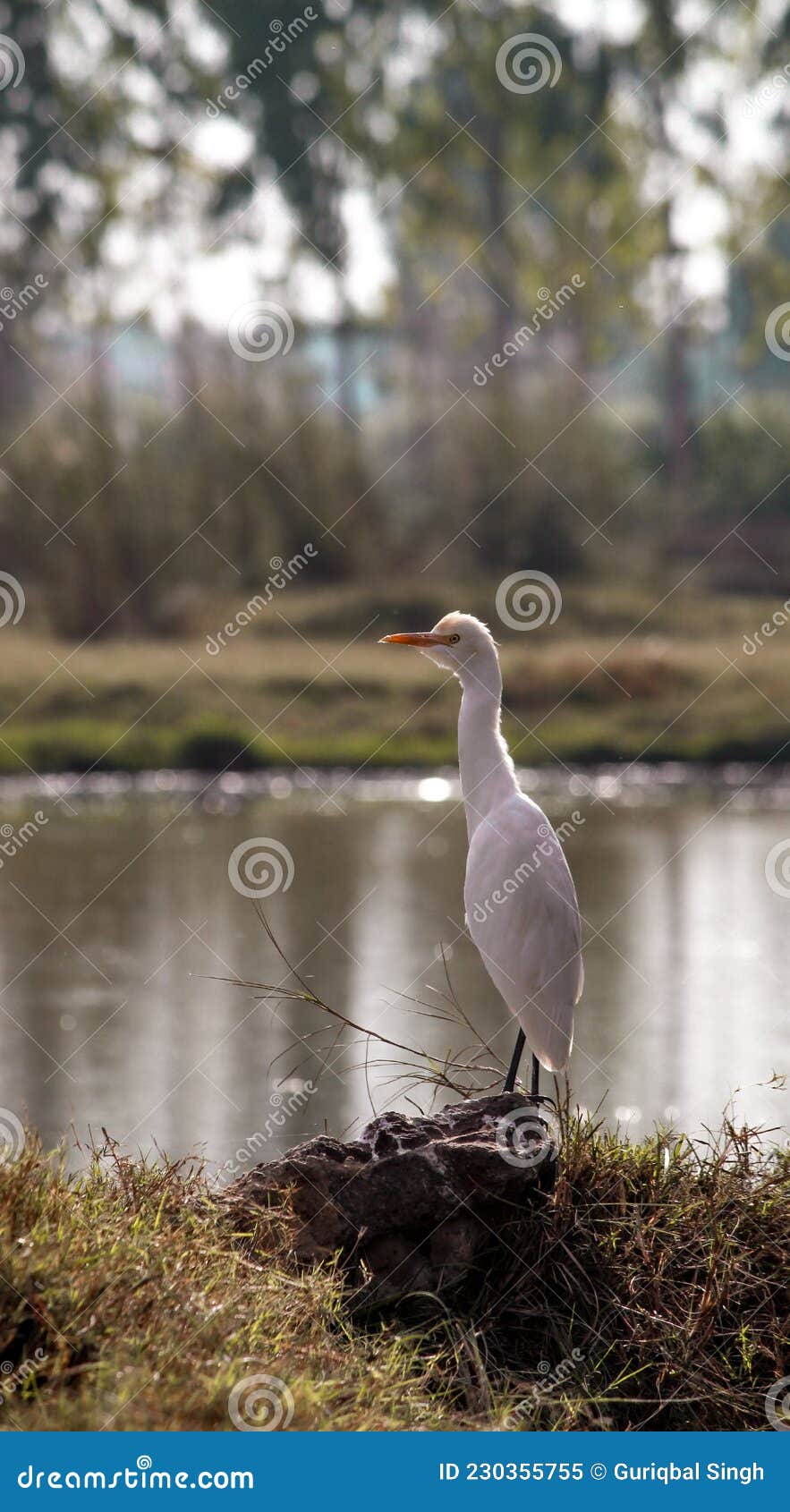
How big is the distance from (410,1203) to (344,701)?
586 inches

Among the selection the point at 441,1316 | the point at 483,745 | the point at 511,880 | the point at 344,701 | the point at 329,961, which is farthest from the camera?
the point at 344,701

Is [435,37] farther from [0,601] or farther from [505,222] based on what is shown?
[0,601]

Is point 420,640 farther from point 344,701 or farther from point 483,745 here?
point 344,701

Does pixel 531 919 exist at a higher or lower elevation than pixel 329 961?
lower

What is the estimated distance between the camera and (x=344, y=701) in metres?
18.8

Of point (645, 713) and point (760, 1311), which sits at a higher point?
point (645, 713)

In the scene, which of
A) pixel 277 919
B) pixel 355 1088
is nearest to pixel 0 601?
pixel 277 919

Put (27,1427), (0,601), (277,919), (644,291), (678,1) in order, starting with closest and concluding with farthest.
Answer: (27,1427), (277,919), (0,601), (678,1), (644,291)

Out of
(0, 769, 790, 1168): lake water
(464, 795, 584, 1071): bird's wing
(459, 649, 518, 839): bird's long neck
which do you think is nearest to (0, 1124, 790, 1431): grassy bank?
(464, 795, 584, 1071): bird's wing

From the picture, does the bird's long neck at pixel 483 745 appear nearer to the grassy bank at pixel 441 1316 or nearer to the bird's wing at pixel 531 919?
the bird's wing at pixel 531 919

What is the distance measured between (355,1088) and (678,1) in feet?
82.1

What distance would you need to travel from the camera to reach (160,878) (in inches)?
472

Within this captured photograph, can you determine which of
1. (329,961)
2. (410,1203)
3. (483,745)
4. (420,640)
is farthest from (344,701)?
(410,1203)

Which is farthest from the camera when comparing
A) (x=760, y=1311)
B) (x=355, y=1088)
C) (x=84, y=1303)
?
(x=355, y=1088)
